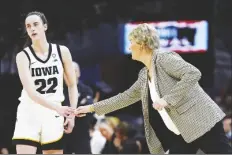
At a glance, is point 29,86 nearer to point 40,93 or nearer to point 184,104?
point 40,93

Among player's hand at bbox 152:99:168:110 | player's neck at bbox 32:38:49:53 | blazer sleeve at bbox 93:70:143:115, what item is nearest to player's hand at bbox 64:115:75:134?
blazer sleeve at bbox 93:70:143:115

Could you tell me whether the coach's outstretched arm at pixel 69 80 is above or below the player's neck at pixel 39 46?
below

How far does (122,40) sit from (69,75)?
2.94 m

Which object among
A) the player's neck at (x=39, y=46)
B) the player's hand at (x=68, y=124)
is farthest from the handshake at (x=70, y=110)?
the player's neck at (x=39, y=46)

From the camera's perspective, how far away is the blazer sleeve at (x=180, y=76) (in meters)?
3.57

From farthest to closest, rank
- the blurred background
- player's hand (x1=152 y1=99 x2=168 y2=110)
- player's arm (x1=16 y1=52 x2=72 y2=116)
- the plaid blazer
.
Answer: the blurred background < player's arm (x1=16 y1=52 x2=72 y2=116) < the plaid blazer < player's hand (x1=152 y1=99 x2=168 y2=110)

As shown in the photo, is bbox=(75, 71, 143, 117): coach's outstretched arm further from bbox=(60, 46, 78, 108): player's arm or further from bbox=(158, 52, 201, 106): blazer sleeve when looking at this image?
bbox=(158, 52, 201, 106): blazer sleeve

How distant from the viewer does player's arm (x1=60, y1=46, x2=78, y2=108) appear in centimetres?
410

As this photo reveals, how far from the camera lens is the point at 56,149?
4.12 m

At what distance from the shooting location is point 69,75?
4137 millimetres

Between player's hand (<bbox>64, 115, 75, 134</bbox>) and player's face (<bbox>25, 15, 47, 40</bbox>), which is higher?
player's face (<bbox>25, 15, 47, 40</bbox>)

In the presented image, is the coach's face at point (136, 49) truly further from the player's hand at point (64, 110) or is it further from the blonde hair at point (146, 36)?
the player's hand at point (64, 110)

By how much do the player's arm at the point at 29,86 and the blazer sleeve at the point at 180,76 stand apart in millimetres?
729

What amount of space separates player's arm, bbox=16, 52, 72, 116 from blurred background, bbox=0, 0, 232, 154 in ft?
6.40
